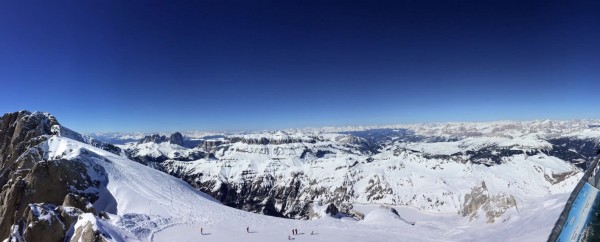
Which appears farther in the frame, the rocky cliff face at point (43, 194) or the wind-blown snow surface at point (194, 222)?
the wind-blown snow surface at point (194, 222)

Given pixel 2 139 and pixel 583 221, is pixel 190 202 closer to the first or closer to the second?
pixel 583 221

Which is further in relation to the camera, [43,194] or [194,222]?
[43,194]

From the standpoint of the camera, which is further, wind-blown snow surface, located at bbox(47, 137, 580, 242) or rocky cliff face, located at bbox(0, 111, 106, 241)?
wind-blown snow surface, located at bbox(47, 137, 580, 242)

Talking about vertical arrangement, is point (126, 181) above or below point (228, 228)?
above

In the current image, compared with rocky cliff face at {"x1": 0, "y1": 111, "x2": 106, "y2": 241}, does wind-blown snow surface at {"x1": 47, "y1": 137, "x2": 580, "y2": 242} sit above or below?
below

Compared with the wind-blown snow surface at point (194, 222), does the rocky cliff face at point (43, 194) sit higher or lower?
higher

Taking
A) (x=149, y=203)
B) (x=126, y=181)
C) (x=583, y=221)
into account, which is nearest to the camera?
(x=583, y=221)

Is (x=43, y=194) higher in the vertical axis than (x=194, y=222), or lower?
higher

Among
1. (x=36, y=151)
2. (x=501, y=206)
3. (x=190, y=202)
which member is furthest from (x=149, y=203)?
(x=501, y=206)
